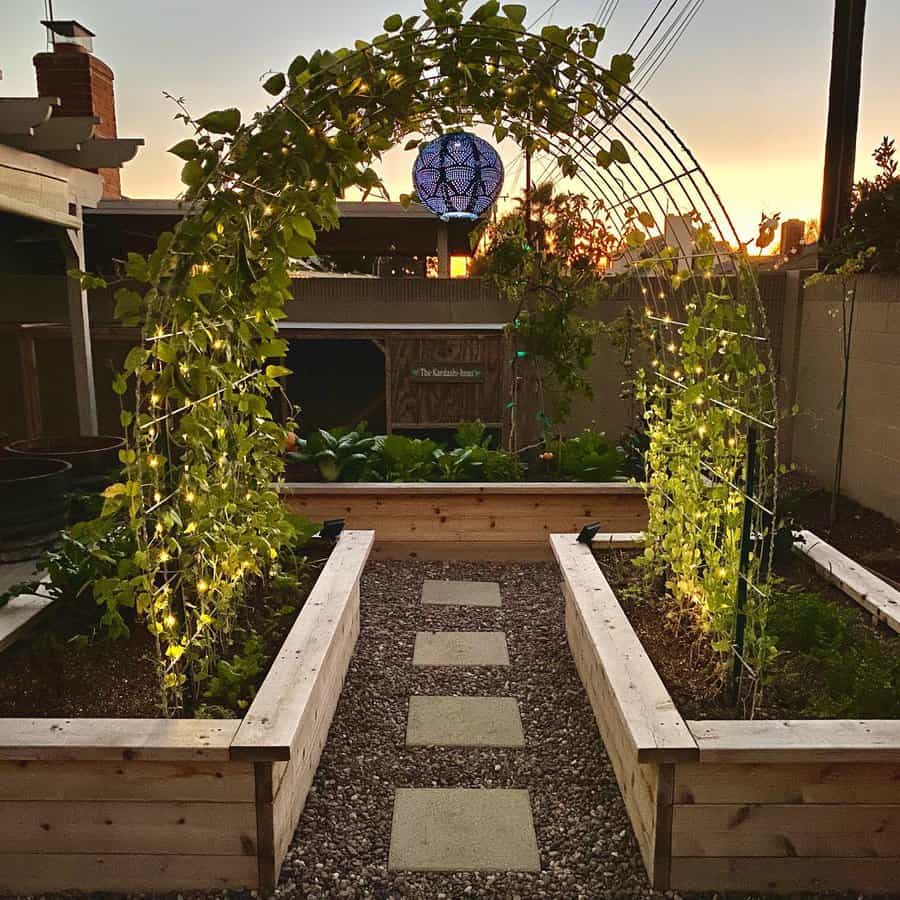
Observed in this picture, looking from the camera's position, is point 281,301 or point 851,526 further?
point 851,526

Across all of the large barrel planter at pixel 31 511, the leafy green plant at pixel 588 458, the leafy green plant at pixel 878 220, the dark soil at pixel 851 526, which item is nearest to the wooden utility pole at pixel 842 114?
the leafy green plant at pixel 878 220

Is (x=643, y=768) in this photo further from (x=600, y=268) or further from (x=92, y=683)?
(x=600, y=268)

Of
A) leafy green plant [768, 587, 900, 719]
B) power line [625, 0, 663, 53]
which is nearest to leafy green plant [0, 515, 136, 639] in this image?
leafy green plant [768, 587, 900, 719]

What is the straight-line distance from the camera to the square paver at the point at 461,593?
413cm

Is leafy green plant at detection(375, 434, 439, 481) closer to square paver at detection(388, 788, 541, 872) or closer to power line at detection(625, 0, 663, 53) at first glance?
square paver at detection(388, 788, 541, 872)

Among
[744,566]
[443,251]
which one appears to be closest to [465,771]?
[744,566]

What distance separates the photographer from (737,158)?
21.9ft

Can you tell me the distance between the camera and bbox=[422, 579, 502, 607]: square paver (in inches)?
163

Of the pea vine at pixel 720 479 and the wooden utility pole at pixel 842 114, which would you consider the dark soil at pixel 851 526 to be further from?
the wooden utility pole at pixel 842 114

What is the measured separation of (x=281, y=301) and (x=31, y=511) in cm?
185

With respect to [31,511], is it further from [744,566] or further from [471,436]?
[744,566]

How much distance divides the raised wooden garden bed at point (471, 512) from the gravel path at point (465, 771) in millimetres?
717

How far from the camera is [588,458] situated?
506 cm

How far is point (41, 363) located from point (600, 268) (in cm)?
490
